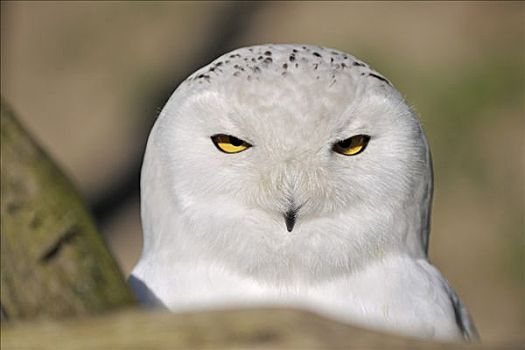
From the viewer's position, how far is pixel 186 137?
7.48ft

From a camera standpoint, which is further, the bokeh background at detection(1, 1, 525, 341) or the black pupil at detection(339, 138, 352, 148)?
the bokeh background at detection(1, 1, 525, 341)

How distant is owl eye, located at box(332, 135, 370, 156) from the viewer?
226cm

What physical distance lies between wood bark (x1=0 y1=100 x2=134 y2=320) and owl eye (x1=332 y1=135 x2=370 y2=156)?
39.4 inches

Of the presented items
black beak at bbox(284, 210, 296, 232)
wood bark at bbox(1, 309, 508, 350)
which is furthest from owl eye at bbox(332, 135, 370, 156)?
wood bark at bbox(1, 309, 508, 350)

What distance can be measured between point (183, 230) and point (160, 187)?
12cm

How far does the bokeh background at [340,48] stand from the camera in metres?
6.12


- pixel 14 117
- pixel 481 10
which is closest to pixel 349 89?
pixel 14 117

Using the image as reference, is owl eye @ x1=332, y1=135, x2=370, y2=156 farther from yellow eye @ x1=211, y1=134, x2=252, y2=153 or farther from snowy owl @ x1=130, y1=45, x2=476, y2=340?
yellow eye @ x1=211, y1=134, x2=252, y2=153

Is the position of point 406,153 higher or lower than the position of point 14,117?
lower

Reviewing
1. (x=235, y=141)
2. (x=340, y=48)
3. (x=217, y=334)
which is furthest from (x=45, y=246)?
(x=340, y=48)

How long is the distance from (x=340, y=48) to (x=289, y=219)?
4.81 metres

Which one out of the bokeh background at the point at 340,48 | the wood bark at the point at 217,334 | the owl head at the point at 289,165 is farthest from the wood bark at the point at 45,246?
the bokeh background at the point at 340,48

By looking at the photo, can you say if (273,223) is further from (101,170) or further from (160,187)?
(101,170)

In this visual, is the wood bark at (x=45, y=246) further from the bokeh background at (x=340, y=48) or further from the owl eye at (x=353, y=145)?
the bokeh background at (x=340, y=48)
